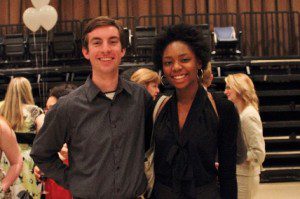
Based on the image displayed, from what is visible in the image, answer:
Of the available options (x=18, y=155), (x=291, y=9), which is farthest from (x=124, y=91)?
(x=291, y=9)

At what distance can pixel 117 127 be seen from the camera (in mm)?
1889

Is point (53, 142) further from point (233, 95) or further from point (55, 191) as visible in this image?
point (233, 95)

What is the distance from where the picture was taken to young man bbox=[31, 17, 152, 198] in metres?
1.86

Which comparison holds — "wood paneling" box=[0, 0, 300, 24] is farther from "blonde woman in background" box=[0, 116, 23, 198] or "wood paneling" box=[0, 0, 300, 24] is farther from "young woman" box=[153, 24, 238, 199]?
"young woman" box=[153, 24, 238, 199]

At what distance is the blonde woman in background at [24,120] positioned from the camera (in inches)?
134

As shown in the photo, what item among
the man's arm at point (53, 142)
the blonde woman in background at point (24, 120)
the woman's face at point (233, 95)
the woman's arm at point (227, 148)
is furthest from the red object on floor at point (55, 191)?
the woman's face at point (233, 95)

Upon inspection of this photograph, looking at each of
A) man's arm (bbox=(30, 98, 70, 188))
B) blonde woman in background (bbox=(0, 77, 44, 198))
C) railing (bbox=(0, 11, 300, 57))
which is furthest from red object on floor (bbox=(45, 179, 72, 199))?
railing (bbox=(0, 11, 300, 57))

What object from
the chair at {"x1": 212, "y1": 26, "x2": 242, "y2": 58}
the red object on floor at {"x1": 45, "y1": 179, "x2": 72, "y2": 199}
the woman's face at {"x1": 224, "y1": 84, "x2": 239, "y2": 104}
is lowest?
the red object on floor at {"x1": 45, "y1": 179, "x2": 72, "y2": 199}

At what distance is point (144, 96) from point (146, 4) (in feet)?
31.4

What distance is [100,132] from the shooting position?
1.88 meters

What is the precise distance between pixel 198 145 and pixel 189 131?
0.23 ft

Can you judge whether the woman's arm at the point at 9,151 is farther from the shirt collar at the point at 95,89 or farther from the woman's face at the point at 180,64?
the woman's face at the point at 180,64

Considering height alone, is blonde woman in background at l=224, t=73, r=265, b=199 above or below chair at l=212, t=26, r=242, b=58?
below

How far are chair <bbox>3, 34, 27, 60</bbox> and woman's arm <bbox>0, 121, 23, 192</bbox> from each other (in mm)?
7457
